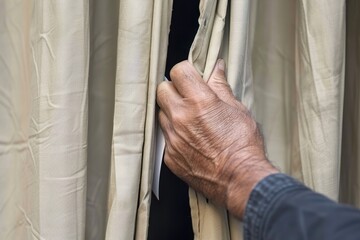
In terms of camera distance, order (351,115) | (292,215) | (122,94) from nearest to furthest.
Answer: (292,215), (122,94), (351,115)

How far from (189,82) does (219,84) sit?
0.12 ft

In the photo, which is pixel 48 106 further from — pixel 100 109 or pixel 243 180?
pixel 243 180

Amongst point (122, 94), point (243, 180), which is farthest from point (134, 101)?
point (243, 180)

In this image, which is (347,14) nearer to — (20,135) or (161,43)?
(161,43)

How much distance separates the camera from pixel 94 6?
0.67m

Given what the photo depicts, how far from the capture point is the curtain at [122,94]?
0.62m

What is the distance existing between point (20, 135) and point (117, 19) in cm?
19

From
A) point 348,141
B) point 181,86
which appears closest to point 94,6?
point 181,86

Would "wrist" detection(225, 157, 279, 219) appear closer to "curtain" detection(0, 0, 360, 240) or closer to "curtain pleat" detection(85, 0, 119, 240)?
"curtain" detection(0, 0, 360, 240)

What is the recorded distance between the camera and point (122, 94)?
631mm

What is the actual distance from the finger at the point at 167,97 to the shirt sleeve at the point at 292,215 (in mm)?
140

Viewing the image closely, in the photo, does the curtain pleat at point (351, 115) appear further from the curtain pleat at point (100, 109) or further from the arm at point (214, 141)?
the curtain pleat at point (100, 109)

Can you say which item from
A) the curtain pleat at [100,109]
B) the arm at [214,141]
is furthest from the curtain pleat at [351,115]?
the curtain pleat at [100,109]

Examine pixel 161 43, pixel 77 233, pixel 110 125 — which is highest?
pixel 161 43
